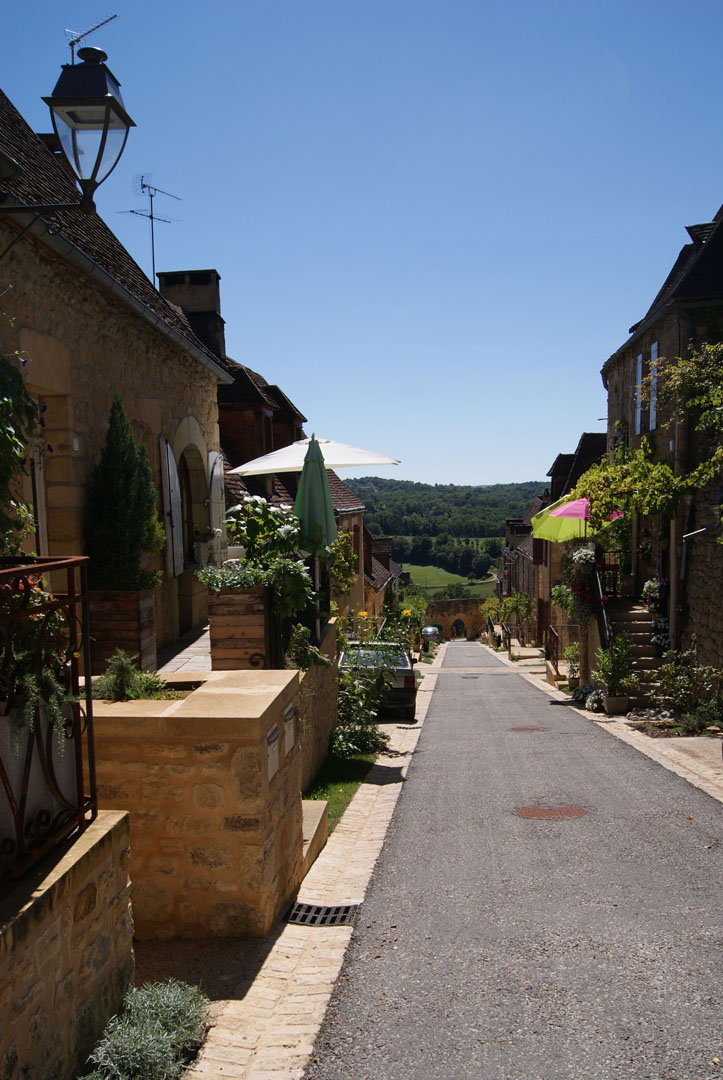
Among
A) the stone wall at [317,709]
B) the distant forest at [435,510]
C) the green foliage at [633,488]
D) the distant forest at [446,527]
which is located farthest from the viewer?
the distant forest at [435,510]

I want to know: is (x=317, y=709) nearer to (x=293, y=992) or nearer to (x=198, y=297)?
(x=293, y=992)

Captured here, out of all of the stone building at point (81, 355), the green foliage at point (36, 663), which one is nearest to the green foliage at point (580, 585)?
the stone building at point (81, 355)

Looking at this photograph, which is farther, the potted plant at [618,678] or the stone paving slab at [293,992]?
the potted plant at [618,678]

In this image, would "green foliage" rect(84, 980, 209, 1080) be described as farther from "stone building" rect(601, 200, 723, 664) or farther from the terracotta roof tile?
"stone building" rect(601, 200, 723, 664)

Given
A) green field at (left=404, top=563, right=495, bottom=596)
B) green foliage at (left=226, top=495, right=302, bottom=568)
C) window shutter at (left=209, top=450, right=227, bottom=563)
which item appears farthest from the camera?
green field at (left=404, top=563, right=495, bottom=596)

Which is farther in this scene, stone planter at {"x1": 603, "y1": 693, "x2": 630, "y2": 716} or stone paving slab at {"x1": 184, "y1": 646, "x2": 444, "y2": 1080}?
stone planter at {"x1": 603, "y1": 693, "x2": 630, "y2": 716}

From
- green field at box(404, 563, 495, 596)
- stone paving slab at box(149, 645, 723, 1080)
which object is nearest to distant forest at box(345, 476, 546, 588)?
green field at box(404, 563, 495, 596)

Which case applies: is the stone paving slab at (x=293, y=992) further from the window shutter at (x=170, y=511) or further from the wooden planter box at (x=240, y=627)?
the window shutter at (x=170, y=511)

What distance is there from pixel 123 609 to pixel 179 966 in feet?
11.7

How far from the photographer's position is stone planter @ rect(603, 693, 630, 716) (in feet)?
41.9

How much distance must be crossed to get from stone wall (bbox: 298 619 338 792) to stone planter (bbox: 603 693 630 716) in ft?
16.9

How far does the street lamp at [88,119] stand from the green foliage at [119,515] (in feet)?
10.9

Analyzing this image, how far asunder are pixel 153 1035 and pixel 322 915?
70.4 inches

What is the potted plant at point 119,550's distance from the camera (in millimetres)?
7016
